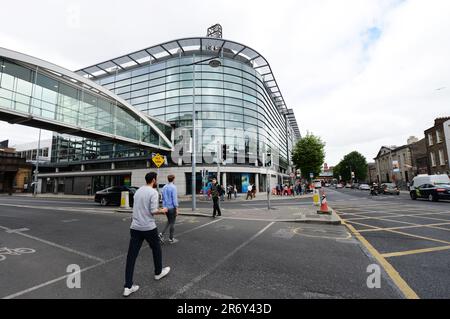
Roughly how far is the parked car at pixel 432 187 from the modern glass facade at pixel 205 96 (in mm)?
19401

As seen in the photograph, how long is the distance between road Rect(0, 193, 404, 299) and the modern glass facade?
926 inches

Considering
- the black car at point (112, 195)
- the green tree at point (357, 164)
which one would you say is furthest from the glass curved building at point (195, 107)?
the green tree at point (357, 164)

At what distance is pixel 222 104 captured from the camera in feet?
98.9

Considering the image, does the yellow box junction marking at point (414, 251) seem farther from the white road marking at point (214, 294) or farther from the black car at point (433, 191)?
the black car at point (433, 191)

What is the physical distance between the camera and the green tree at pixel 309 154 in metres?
35.2

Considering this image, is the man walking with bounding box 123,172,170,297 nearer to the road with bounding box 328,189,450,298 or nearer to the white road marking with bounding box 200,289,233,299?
the white road marking with bounding box 200,289,233,299

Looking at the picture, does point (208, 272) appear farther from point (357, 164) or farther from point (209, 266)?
point (357, 164)

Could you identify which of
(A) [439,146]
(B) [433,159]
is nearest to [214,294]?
(A) [439,146]

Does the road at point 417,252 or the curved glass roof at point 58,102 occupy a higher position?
the curved glass roof at point 58,102

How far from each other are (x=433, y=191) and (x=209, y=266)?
829 inches

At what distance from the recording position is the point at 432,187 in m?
16.2

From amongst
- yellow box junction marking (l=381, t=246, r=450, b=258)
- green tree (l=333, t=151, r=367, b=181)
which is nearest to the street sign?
yellow box junction marking (l=381, t=246, r=450, b=258)

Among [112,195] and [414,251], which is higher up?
[112,195]
